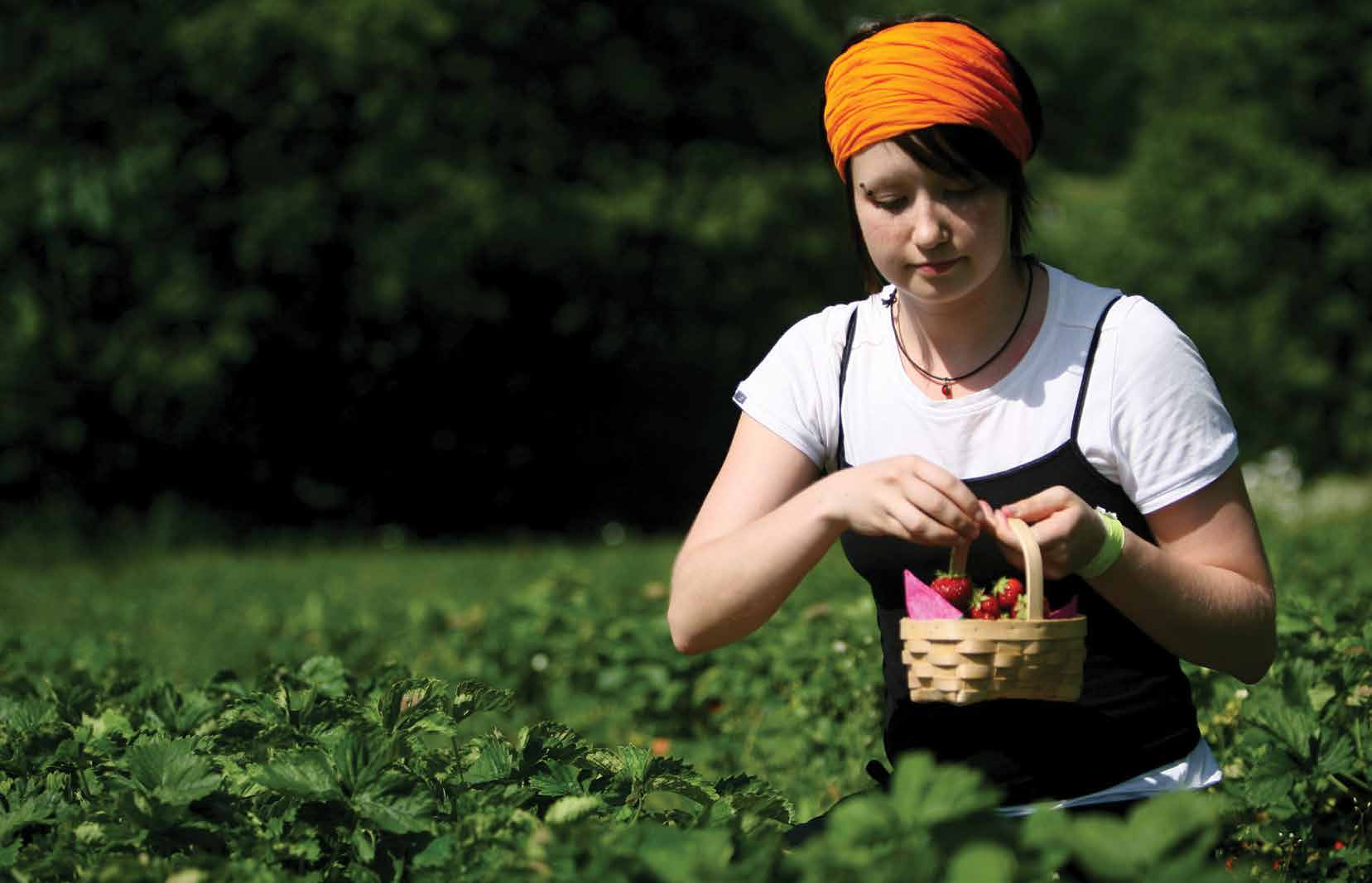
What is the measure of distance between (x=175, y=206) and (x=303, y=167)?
1.40 meters

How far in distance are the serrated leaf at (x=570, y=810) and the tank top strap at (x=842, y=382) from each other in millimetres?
734

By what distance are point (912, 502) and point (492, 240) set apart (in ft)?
51.1

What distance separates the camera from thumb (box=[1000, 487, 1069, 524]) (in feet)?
6.45

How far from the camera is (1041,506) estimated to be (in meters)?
1.98

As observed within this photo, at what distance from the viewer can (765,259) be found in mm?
18328

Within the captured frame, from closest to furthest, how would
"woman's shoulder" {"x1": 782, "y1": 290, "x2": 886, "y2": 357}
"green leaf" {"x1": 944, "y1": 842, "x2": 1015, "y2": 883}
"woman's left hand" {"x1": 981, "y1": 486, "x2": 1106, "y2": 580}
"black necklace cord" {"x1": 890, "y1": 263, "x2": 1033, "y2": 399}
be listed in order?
1. "green leaf" {"x1": 944, "y1": 842, "x2": 1015, "y2": 883}
2. "woman's left hand" {"x1": 981, "y1": 486, "x2": 1106, "y2": 580}
3. "black necklace cord" {"x1": 890, "y1": 263, "x2": 1033, "y2": 399}
4. "woman's shoulder" {"x1": 782, "y1": 290, "x2": 886, "y2": 357}

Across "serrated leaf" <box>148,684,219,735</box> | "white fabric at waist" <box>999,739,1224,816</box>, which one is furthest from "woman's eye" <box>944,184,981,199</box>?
"serrated leaf" <box>148,684,219,735</box>

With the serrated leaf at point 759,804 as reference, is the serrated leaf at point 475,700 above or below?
above

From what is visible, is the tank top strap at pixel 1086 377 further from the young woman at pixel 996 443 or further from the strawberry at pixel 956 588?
the strawberry at pixel 956 588

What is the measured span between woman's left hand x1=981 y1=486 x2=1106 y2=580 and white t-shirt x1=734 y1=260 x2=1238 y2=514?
0.25 meters

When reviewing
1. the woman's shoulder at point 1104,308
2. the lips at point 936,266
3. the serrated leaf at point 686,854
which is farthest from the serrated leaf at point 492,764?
the woman's shoulder at point 1104,308

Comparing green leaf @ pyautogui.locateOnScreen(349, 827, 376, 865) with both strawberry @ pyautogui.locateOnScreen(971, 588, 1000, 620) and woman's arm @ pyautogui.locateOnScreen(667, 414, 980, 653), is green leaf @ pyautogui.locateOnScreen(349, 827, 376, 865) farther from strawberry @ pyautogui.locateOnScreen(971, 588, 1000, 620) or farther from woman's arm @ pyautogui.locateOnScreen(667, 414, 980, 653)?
strawberry @ pyautogui.locateOnScreen(971, 588, 1000, 620)

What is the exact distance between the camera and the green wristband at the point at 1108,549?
6.60 feet

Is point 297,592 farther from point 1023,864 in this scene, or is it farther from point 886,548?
point 1023,864
